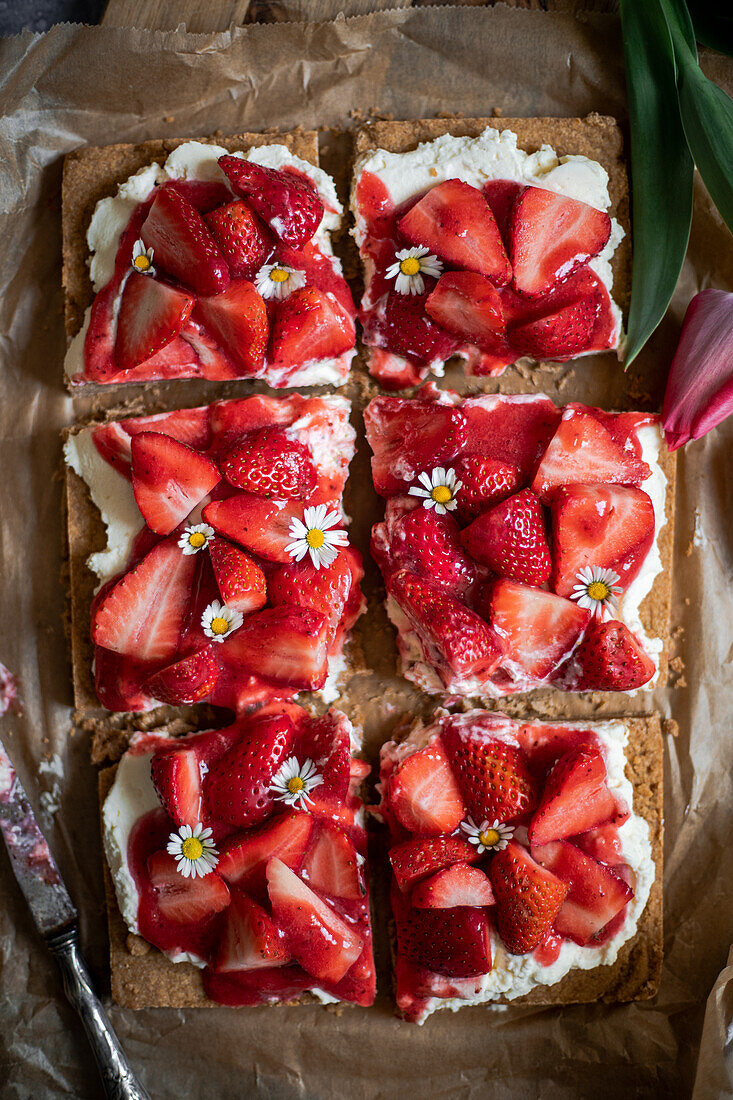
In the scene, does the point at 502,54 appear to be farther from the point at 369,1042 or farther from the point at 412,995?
the point at 369,1042

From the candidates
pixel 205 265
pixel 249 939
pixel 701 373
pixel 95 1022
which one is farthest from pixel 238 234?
pixel 95 1022

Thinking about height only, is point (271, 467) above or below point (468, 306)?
below

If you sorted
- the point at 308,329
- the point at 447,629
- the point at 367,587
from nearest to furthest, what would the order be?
the point at 447,629 < the point at 308,329 < the point at 367,587

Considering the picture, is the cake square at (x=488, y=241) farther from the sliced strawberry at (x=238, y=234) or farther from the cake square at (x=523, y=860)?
the cake square at (x=523, y=860)

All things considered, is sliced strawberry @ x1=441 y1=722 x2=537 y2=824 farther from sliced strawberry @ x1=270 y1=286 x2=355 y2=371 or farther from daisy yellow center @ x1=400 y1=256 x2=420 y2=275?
daisy yellow center @ x1=400 y1=256 x2=420 y2=275

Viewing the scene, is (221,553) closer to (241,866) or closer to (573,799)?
(241,866)
